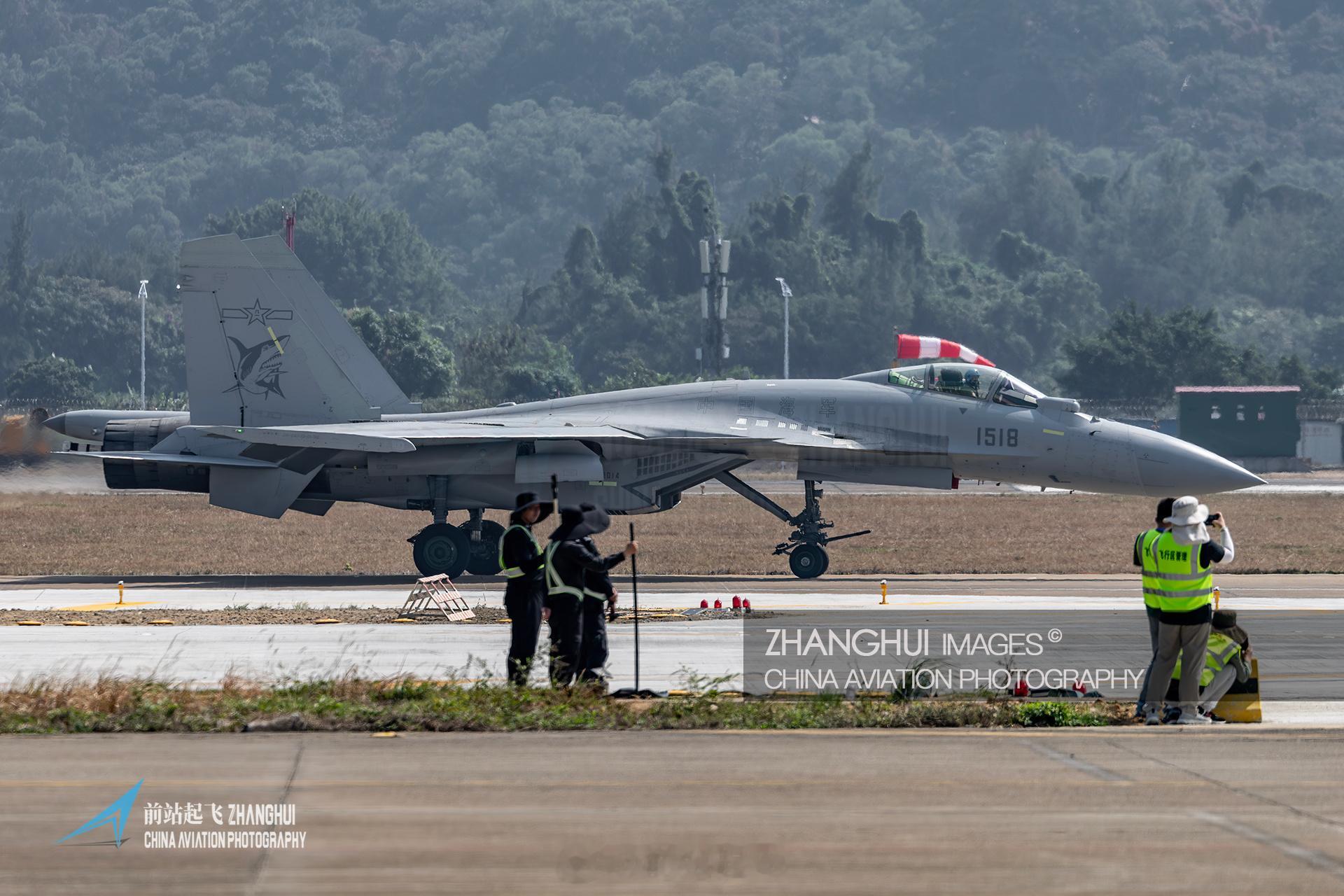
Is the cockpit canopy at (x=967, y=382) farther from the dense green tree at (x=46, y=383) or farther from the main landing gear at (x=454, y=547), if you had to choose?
the dense green tree at (x=46, y=383)

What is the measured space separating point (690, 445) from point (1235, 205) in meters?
151

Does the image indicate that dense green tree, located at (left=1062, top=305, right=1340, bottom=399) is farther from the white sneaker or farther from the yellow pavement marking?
the white sneaker

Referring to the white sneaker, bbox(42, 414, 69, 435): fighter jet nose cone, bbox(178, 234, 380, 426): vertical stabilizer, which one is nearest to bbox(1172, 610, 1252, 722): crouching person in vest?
the white sneaker

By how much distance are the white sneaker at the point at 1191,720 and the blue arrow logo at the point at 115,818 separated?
7.31 metres

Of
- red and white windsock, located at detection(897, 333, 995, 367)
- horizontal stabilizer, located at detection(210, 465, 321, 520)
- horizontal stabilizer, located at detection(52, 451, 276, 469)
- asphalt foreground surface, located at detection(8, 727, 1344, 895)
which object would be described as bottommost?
asphalt foreground surface, located at detection(8, 727, 1344, 895)

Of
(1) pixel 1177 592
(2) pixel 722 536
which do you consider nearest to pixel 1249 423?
(2) pixel 722 536

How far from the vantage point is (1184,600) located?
12.3 metres

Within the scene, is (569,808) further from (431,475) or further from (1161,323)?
(1161,323)

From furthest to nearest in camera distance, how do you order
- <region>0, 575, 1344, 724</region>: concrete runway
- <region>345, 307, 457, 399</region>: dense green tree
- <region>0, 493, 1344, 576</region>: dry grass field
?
<region>345, 307, 457, 399</region>: dense green tree
<region>0, 493, 1344, 576</region>: dry grass field
<region>0, 575, 1344, 724</region>: concrete runway

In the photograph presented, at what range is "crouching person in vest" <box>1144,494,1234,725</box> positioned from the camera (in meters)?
12.2

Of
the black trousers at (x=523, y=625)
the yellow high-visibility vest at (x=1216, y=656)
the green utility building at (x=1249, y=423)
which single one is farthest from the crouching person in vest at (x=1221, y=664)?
the green utility building at (x=1249, y=423)

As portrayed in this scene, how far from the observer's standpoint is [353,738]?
11391mm

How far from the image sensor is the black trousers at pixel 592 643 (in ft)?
43.6

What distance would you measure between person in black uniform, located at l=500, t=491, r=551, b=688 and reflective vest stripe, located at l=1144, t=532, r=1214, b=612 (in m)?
4.75
